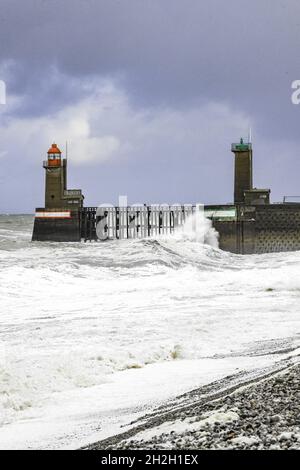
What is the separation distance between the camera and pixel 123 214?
4619 centimetres

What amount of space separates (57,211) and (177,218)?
290 inches

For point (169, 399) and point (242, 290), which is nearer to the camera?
point (169, 399)

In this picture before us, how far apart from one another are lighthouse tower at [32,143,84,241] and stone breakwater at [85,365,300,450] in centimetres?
3886

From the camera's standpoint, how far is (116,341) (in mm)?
10172

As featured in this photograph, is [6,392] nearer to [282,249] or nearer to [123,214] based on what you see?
[282,249]

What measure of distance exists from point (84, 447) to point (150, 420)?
71 cm

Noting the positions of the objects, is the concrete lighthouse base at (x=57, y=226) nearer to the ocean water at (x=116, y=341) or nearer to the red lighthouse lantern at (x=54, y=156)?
the red lighthouse lantern at (x=54, y=156)

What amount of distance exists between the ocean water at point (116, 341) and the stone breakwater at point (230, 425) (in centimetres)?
48

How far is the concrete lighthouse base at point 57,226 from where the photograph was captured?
144 feet

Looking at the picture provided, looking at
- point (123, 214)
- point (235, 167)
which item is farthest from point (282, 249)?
point (123, 214)

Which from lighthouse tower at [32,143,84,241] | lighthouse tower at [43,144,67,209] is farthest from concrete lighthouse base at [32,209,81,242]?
lighthouse tower at [43,144,67,209]

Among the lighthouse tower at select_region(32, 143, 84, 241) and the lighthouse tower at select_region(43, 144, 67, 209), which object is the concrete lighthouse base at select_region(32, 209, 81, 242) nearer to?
the lighthouse tower at select_region(32, 143, 84, 241)

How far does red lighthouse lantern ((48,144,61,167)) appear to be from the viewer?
4512cm

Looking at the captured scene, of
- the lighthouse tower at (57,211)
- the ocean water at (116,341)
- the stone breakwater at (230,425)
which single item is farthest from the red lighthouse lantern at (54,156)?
the stone breakwater at (230,425)
